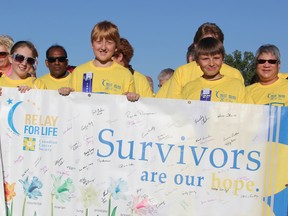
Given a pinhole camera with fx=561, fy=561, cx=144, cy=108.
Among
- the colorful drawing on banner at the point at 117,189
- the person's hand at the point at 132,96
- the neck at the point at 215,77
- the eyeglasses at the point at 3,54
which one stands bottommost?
the colorful drawing on banner at the point at 117,189

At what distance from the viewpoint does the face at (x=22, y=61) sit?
20.2 feet

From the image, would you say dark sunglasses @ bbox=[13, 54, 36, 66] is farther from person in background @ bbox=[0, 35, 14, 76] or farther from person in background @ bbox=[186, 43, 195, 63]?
person in background @ bbox=[186, 43, 195, 63]

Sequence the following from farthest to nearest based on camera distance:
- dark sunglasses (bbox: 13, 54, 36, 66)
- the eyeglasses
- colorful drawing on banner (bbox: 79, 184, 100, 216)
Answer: the eyeglasses
dark sunglasses (bbox: 13, 54, 36, 66)
colorful drawing on banner (bbox: 79, 184, 100, 216)

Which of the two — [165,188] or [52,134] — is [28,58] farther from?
[165,188]

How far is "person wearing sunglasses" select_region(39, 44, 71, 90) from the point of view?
7758mm

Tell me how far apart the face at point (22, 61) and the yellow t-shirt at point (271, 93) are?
2507 mm

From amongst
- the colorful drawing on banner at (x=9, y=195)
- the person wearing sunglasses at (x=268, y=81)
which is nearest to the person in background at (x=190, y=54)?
the person wearing sunglasses at (x=268, y=81)

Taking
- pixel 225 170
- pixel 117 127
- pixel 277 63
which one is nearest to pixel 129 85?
pixel 117 127

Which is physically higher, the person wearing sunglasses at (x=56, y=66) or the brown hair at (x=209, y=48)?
the brown hair at (x=209, y=48)

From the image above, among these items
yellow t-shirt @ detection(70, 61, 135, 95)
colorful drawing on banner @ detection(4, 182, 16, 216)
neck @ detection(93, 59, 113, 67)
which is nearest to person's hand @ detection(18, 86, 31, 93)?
yellow t-shirt @ detection(70, 61, 135, 95)

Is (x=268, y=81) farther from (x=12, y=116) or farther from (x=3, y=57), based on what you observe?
(x=3, y=57)

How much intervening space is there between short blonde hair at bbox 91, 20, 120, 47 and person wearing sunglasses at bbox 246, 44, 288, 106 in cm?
167

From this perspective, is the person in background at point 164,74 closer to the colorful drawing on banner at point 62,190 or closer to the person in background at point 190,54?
the person in background at point 190,54

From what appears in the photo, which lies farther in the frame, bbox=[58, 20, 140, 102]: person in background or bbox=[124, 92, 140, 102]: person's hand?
bbox=[58, 20, 140, 102]: person in background
